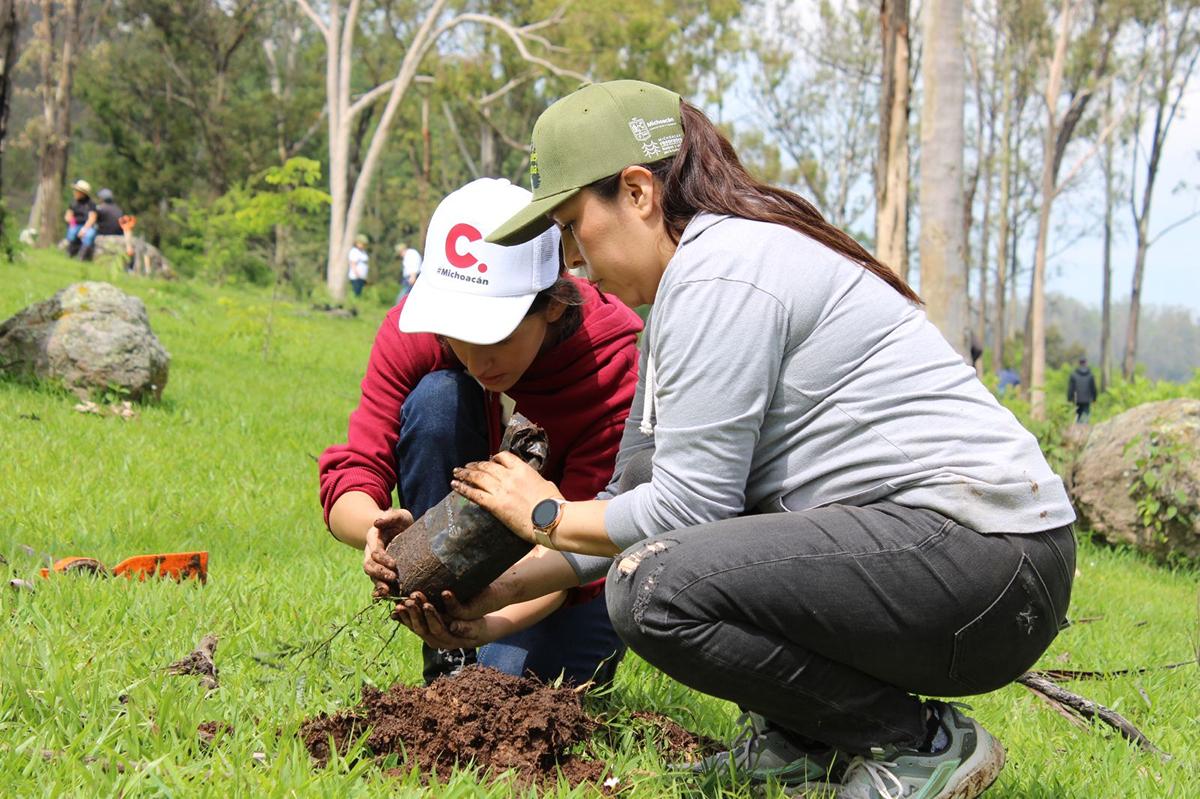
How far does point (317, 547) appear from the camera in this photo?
A: 4.94m

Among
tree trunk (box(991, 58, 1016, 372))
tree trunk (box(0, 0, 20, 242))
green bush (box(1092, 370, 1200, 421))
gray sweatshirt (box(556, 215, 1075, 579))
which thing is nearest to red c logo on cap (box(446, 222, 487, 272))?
gray sweatshirt (box(556, 215, 1075, 579))

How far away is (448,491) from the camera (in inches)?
123

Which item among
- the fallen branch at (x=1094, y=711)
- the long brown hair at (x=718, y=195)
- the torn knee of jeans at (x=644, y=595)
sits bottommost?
the fallen branch at (x=1094, y=711)

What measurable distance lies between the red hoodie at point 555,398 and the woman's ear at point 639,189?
0.74 meters

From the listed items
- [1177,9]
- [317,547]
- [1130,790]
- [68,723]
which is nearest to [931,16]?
[317,547]

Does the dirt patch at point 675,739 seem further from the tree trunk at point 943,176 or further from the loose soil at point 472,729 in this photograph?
the tree trunk at point 943,176

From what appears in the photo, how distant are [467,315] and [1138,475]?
6.40 meters

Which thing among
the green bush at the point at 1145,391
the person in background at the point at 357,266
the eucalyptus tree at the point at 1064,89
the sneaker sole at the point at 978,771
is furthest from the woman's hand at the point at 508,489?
the person in background at the point at 357,266

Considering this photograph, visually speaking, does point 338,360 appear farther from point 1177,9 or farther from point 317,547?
point 1177,9

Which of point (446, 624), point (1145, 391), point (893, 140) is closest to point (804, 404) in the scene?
point (446, 624)

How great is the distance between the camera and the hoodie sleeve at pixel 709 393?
2141 mm

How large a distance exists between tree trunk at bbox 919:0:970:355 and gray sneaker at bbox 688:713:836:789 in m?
5.79

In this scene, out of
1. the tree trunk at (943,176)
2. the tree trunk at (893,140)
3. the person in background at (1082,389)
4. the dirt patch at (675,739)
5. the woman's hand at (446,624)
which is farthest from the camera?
the person in background at (1082,389)

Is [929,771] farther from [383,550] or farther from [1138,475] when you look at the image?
[1138,475]
